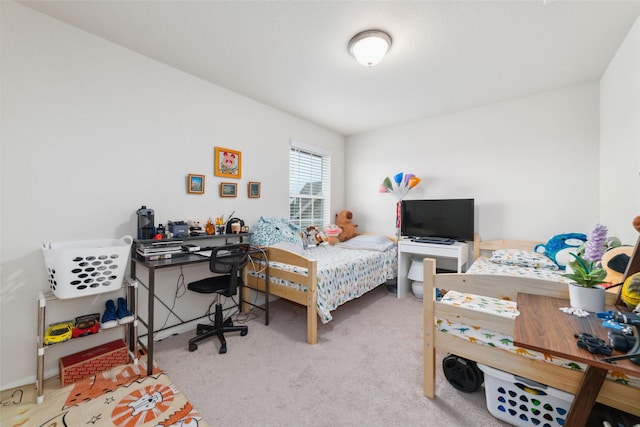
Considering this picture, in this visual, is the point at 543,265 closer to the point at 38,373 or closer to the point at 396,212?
the point at 396,212

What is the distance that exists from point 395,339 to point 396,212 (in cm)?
208

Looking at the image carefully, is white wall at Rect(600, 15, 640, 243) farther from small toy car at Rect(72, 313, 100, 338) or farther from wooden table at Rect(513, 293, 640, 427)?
small toy car at Rect(72, 313, 100, 338)

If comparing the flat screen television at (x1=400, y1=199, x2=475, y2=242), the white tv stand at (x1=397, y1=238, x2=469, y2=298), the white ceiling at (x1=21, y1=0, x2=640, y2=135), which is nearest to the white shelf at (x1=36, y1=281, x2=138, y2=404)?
the white ceiling at (x1=21, y1=0, x2=640, y2=135)

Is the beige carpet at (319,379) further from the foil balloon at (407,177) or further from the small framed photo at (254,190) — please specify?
the foil balloon at (407,177)

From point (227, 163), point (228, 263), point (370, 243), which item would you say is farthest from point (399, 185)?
point (228, 263)

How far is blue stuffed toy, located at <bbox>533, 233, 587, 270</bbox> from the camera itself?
239 centimetres

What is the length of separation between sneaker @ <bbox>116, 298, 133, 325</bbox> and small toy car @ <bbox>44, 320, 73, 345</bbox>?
0.89ft

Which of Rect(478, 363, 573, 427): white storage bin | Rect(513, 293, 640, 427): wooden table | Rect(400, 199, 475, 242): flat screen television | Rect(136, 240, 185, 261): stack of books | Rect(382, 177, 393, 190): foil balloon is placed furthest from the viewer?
Rect(382, 177, 393, 190): foil balloon

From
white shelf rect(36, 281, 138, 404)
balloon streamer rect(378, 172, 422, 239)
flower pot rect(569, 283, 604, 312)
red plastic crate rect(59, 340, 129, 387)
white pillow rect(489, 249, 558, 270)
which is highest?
balloon streamer rect(378, 172, 422, 239)

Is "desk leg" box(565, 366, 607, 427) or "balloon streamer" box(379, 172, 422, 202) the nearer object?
Answer: "desk leg" box(565, 366, 607, 427)

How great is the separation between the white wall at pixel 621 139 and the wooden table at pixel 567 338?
1.40m

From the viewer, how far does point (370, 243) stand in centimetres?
374

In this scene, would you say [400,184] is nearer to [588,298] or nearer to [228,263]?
[228,263]

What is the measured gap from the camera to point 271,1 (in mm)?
1674
